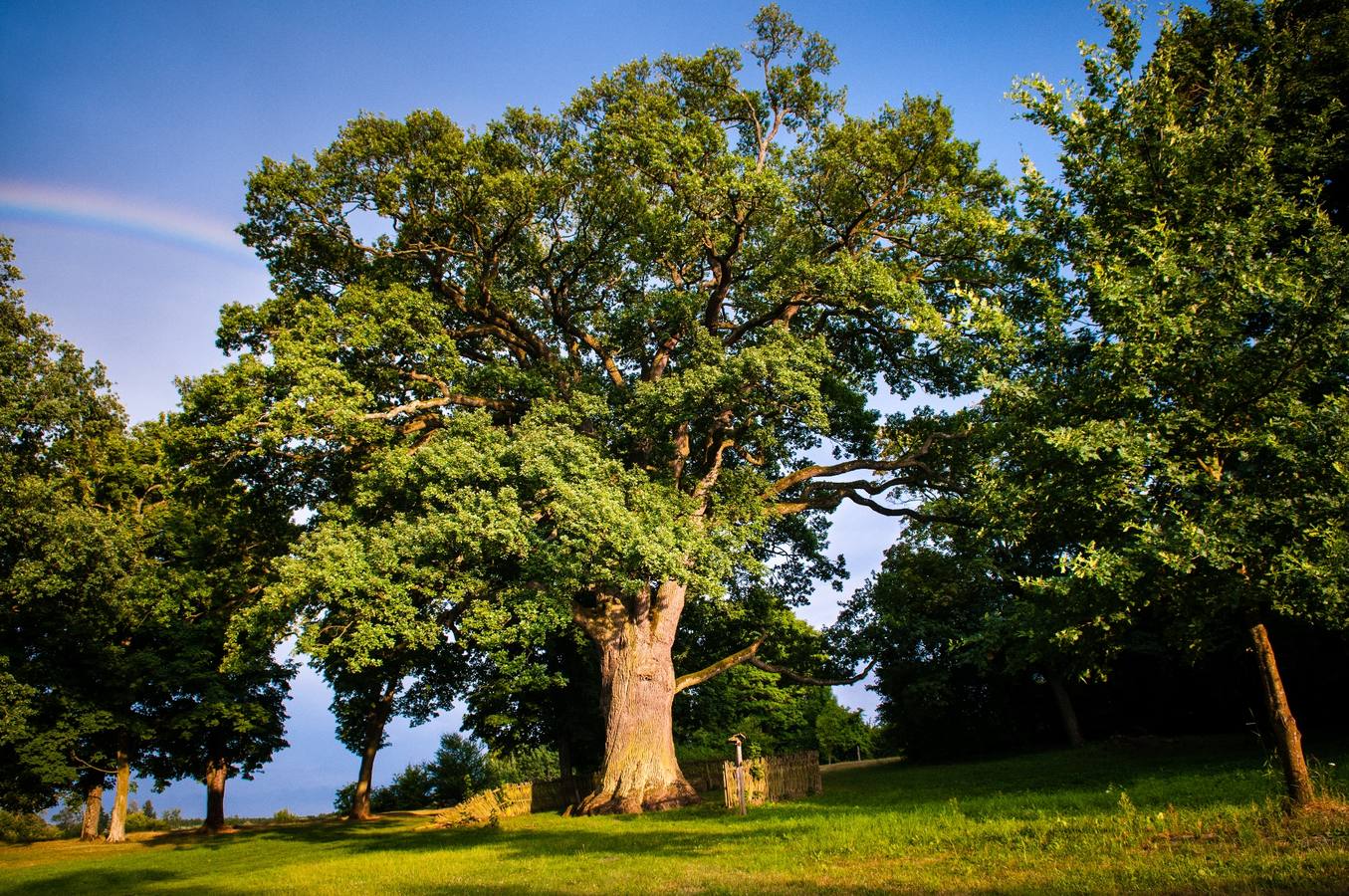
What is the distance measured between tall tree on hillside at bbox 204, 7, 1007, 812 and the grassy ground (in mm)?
5022

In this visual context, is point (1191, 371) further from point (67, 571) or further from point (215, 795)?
point (215, 795)

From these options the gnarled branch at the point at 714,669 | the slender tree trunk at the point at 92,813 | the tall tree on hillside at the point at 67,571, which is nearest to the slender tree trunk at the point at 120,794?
the tall tree on hillside at the point at 67,571

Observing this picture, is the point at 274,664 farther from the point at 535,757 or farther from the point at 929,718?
the point at 929,718

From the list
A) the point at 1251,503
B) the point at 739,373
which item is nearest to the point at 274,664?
the point at 739,373

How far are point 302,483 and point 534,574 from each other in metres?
7.33

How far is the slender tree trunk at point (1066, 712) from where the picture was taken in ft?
105

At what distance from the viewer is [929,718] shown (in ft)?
119

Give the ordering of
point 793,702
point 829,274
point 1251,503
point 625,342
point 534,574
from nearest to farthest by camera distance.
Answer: point 1251,503 < point 534,574 < point 829,274 < point 625,342 < point 793,702

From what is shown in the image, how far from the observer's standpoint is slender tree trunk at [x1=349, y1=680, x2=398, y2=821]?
121ft

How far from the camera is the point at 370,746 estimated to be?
3753cm

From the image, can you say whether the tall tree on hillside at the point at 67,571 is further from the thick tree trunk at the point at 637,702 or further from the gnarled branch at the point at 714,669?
the gnarled branch at the point at 714,669

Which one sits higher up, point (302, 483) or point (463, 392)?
point (463, 392)

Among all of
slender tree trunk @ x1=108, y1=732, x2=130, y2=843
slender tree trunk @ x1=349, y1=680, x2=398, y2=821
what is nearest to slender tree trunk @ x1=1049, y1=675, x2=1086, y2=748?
slender tree trunk @ x1=349, y1=680, x2=398, y2=821

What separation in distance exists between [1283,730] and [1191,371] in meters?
4.46
